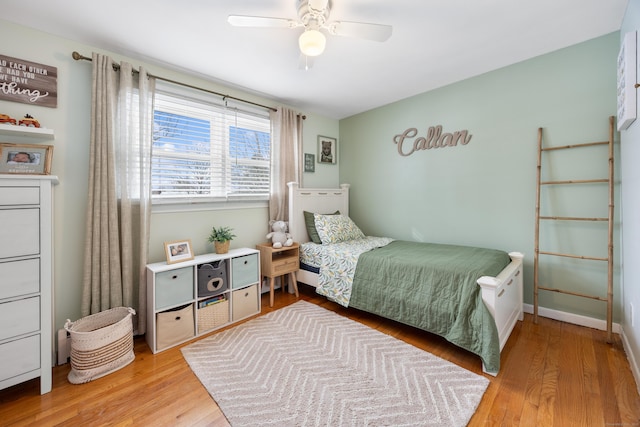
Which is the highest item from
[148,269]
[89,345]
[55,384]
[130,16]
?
[130,16]

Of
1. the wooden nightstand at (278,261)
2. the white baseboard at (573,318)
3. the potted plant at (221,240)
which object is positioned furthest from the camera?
the wooden nightstand at (278,261)

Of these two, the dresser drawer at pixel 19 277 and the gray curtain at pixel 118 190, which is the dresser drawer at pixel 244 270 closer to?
the gray curtain at pixel 118 190

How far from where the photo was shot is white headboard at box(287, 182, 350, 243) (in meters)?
3.25

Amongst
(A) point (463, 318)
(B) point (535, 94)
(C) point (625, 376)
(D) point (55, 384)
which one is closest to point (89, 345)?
(D) point (55, 384)

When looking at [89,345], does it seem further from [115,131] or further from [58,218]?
[115,131]

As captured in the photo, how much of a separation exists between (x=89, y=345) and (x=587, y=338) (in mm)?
3649

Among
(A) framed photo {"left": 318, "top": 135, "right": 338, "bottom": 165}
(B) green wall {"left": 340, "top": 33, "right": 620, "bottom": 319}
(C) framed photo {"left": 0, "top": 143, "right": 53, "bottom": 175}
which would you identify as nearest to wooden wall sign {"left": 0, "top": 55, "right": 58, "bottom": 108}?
(C) framed photo {"left": 0, "top": 143, "right": 53, "bottom": 175}

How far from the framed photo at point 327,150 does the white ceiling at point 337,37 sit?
1083 mm

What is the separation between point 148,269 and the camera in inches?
82.0

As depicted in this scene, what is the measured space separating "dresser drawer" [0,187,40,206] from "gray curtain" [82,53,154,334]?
0.46 meters

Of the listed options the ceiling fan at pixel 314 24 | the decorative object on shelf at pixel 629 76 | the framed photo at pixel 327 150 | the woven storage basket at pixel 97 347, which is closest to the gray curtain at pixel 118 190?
the woven storage basket at pixel 97 347

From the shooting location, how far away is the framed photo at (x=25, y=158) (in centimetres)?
161

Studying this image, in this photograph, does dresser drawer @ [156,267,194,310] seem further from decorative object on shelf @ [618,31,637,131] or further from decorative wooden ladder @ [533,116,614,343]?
decorative object on shelf @ [618,31,637,131]

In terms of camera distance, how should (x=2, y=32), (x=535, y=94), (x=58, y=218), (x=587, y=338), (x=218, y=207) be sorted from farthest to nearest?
(x=218, y=207)
(x=535, y=94)
(x=587, y=338)
(x=58, y=218)
(x=2, y=32)
